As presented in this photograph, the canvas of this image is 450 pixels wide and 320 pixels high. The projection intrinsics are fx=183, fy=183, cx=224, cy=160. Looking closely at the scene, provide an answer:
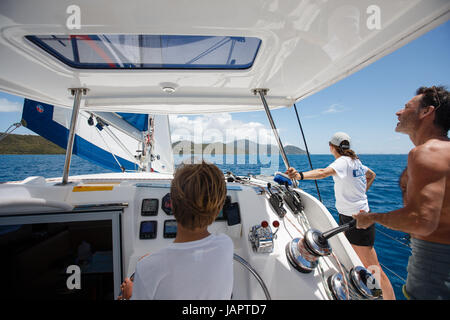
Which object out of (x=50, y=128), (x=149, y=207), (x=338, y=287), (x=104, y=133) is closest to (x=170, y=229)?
(x=149, y=207)

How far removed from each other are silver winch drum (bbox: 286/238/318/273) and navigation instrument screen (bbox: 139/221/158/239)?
0.88m

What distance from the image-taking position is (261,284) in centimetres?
101

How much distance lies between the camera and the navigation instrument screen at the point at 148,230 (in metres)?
1.24

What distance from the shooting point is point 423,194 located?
81 centimetres

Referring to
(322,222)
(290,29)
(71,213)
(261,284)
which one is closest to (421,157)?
(322,222)

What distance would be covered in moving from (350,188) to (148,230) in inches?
72.1

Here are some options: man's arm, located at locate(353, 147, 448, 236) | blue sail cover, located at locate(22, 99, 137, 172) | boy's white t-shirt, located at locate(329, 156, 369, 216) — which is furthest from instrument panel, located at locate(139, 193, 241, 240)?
blue sail cover, located at locate(22, 99, 137, 172)

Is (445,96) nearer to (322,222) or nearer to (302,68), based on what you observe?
(302,68)

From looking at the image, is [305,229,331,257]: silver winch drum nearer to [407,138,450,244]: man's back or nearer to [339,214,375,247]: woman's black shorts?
[407,138,450,244]: man's back

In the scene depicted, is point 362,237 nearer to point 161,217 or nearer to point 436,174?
point 436,174

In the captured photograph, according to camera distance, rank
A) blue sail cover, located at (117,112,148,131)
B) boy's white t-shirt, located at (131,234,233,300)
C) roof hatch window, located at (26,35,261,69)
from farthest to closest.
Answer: blue sail cover, located at (117,112,148,131) < roof hatch window, located at (26,35,261,69) < boy's white t-shirt, located at (131,234,233,300)

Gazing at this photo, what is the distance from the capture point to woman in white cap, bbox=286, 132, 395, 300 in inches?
67.5

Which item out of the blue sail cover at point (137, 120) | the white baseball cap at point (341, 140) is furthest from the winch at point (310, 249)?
the blue sail cover at point (137, 120)
